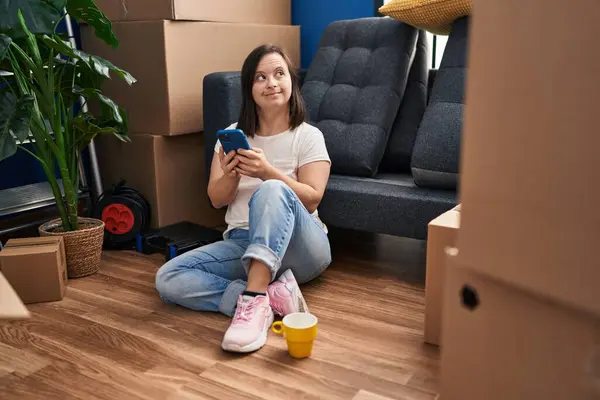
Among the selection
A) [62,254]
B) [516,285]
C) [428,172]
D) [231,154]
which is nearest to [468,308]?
[516,285]

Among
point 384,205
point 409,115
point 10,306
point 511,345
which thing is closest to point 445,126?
point 384,205

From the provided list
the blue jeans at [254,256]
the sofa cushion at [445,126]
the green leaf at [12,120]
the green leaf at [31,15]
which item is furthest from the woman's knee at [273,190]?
the green leaf at [31,15]

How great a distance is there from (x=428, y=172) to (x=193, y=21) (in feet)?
3.78

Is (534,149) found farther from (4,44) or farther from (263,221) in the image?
(4,44)

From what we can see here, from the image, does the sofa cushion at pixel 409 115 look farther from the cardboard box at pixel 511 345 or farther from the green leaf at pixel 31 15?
the cardboard box at pixel 511 345

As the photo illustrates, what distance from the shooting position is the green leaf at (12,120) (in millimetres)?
1699

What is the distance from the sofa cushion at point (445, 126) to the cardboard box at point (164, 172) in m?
1.02

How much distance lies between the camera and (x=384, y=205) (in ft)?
6.20

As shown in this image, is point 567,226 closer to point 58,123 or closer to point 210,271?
point 210,271

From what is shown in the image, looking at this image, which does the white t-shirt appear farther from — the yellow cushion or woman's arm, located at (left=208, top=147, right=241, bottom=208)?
the yellow cushion

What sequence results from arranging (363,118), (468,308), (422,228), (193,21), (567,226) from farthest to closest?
(193,21), (363,118), (422,228), (468,308), (567,226)

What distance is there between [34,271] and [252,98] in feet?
2.70

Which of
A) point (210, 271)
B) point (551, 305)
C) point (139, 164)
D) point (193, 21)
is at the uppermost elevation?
point (193, 21)

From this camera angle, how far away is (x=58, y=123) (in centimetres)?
192
